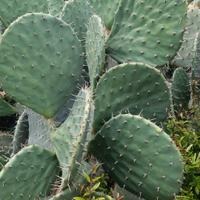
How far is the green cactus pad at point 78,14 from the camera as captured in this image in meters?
2.26

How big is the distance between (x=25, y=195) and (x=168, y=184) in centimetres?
49

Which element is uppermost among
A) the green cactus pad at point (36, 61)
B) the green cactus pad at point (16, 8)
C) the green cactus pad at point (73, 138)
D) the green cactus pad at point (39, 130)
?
the green cactus pad at point (16, 8)

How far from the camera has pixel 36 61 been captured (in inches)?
78.4

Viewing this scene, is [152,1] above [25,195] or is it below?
above

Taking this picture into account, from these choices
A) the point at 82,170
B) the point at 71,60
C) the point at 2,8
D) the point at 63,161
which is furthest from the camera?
the point at 2,8

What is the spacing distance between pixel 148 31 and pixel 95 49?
28 cm

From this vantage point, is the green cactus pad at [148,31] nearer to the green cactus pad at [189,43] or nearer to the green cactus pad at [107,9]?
the green cactus pad at [107,9]

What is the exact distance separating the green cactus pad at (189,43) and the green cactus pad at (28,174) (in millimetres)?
986

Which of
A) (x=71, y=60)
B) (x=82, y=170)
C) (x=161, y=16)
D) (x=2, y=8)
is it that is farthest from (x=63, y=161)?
(x=2, y=8)

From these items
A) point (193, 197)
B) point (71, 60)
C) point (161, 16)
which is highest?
point (161, 16)

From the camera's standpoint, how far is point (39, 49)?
2.00 metres

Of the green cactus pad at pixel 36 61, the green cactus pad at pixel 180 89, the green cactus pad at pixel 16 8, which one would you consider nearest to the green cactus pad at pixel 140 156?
the green cactus pad at pixel 36 61

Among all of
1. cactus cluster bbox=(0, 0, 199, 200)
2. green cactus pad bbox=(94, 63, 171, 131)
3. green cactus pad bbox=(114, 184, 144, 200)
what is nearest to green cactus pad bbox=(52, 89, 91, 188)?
cactus cluster bbox=(0, 0, 199, 200)

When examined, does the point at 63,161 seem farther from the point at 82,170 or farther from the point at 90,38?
the point at 90,38
